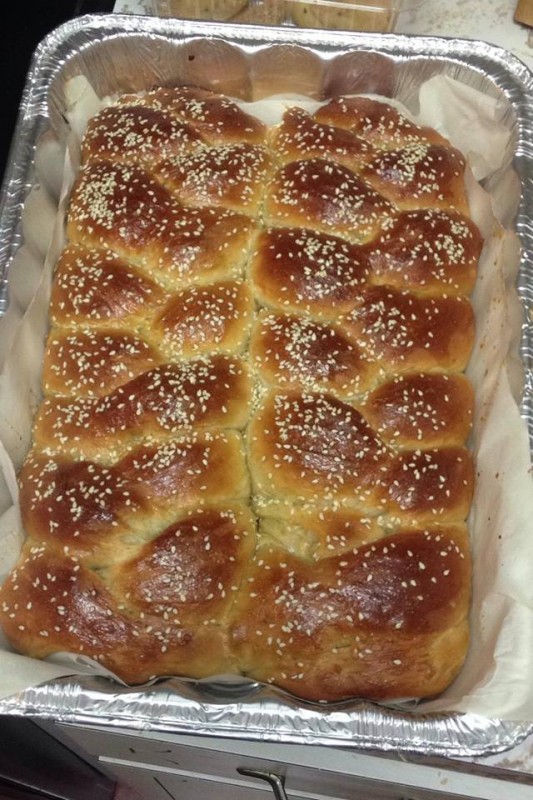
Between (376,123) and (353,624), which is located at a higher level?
(376,123)

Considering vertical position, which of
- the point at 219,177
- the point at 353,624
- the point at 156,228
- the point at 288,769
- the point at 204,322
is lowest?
the point at 288,769

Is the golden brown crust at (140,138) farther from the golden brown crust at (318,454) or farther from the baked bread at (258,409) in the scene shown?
the golden brown crust at (318,454)

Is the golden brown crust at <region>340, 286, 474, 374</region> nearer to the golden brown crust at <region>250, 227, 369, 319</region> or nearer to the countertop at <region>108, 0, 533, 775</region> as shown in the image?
the golden brown crust at <region>250, 227, 369, 319</region>

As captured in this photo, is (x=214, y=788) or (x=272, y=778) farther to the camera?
(x=214, y=788)

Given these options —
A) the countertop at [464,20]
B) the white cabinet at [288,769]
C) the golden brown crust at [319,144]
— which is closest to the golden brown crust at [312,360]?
the golden brown crust at [319,144]

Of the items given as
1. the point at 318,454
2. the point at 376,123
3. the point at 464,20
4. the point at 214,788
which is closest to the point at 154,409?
the point at 318,454

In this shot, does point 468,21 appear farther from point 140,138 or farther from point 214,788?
point 214,788

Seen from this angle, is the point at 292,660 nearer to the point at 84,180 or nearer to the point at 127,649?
the point at 127,649

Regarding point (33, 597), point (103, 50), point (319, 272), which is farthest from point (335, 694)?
point (103, 50)

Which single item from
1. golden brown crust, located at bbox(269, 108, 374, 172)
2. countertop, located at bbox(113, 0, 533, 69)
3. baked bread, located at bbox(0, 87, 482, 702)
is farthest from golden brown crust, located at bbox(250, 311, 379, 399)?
countertop, located at bbox(113, 0, 533, 69)
